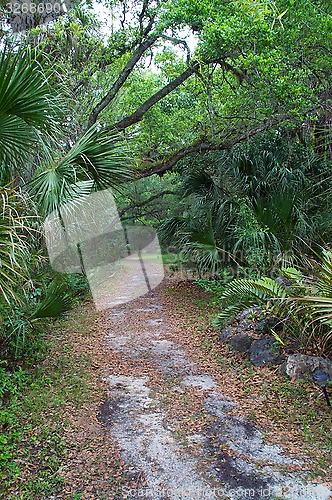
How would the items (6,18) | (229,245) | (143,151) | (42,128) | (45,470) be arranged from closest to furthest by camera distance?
(45,470) < (42,128) < (6,18) < (229,245) < (143,151)

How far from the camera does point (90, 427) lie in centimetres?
374

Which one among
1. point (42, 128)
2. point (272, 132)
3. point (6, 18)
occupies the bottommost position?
point (272, 132)

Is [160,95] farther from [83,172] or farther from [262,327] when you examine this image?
[262,327]

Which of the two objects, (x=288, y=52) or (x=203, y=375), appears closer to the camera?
(x=203, y=375)

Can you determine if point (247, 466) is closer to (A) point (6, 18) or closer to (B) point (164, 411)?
(B) point (164, 411)

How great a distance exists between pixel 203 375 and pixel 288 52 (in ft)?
15.4

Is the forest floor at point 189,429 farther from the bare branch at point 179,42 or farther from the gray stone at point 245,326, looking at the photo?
the bare branch at point 179,42

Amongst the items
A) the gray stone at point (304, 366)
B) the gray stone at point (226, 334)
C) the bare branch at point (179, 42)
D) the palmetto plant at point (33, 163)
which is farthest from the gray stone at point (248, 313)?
the bare branch at point (179, 42)

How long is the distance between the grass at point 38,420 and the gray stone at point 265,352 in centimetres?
189

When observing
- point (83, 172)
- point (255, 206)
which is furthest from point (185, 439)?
point (255, 206)

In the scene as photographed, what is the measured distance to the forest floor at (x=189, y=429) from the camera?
294cm

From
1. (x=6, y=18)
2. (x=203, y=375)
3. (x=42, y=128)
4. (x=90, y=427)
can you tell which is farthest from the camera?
(x=6, y=18)

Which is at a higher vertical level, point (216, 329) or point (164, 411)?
point (164, 411)

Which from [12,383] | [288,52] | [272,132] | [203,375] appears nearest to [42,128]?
[12,383]
